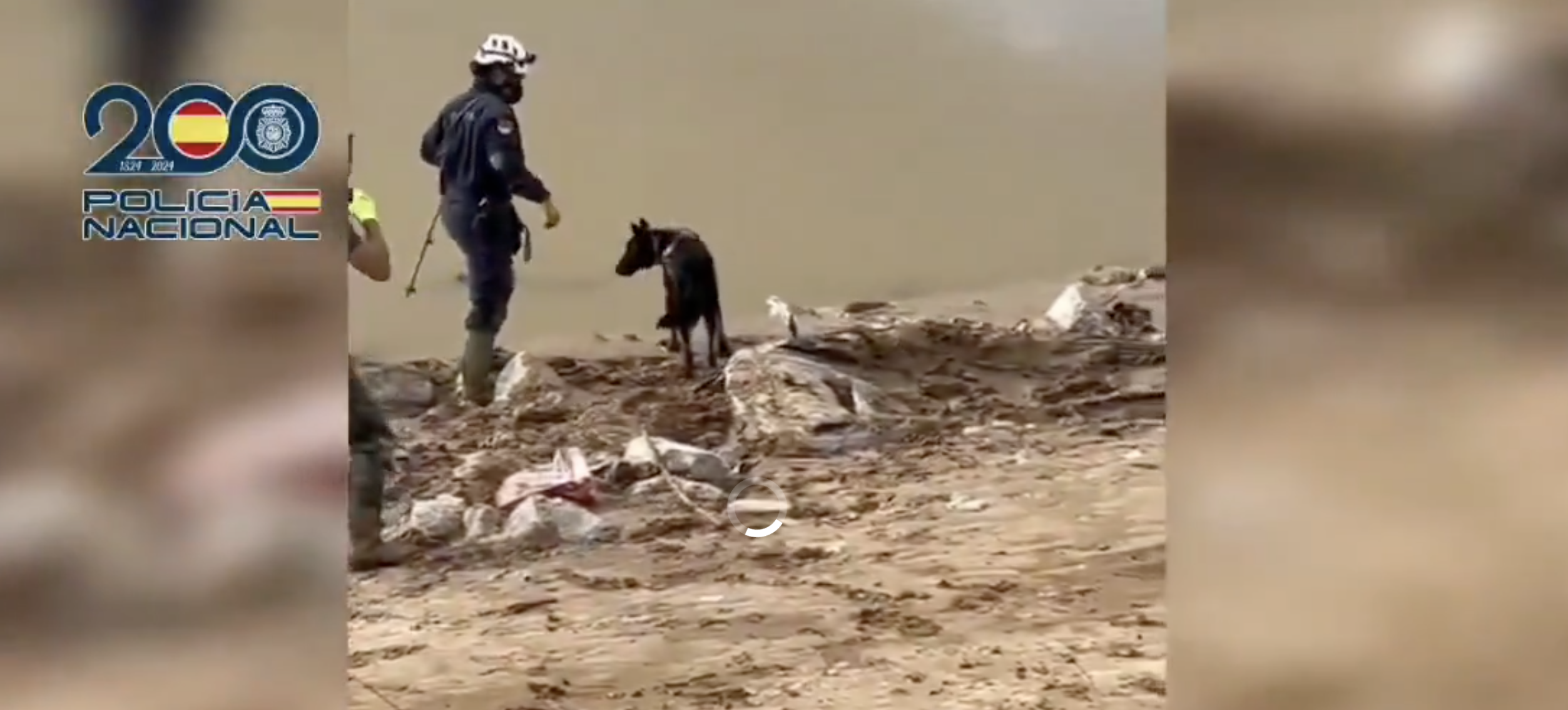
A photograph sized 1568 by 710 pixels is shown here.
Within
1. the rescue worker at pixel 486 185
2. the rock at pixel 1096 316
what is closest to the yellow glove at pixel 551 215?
the rescue worker at pixel 486 185

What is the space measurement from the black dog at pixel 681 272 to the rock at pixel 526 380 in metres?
0.10

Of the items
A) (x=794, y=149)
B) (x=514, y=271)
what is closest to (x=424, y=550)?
(x=514, y=271)

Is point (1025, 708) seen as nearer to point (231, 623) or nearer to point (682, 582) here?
point (682, 582)

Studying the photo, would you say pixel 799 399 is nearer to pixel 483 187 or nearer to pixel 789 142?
pixel 789 142

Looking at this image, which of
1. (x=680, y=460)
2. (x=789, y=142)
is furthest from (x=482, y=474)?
(x=789, y=142)

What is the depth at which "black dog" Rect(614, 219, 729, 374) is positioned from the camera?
3.51ft

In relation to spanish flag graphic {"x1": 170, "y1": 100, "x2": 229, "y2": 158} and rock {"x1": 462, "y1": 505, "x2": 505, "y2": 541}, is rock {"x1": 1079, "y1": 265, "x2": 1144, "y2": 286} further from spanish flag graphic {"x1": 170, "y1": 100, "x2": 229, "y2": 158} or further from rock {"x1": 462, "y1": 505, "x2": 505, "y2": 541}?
spanish flag graphic {"x1": 170, "y1": 100, "x2": 229, "y2": 158}

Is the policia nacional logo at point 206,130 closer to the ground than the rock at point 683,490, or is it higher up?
higher up

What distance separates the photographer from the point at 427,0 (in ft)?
3.47

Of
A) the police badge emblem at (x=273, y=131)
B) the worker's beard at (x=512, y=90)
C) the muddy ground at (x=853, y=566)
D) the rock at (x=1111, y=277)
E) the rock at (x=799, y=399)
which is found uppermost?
the worker's beard at (x=512, y=90)

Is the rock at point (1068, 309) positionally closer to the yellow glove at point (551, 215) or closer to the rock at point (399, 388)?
Result: the yellow glove at point (551, 215)

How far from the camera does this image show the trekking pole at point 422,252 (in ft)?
3.45

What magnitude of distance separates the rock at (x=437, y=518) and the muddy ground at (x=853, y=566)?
1cm

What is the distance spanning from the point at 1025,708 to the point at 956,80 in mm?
542
